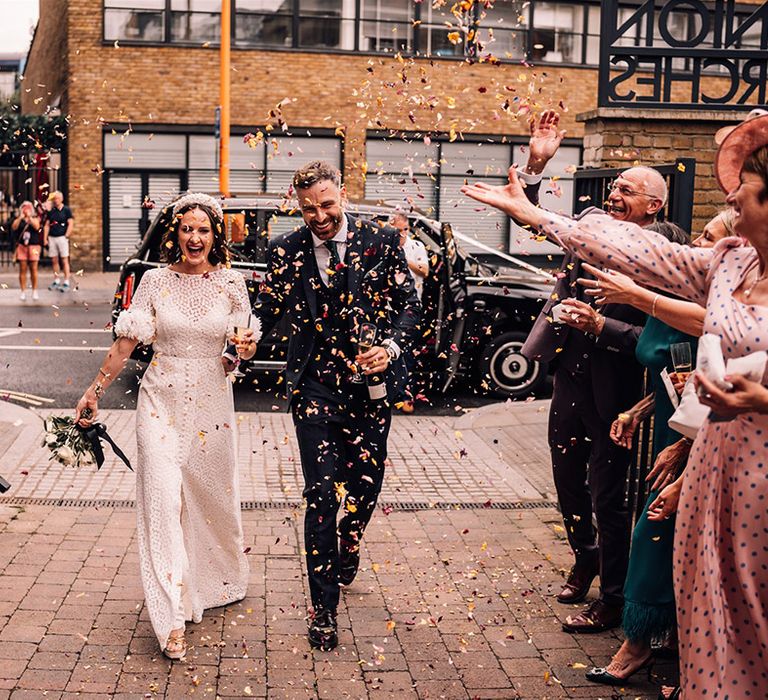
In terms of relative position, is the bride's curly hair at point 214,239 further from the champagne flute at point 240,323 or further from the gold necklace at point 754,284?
the gold necklace at point 754,284

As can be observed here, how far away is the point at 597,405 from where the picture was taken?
18.2 ft

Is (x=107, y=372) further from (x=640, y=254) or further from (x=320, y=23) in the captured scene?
(x=320, y=23)

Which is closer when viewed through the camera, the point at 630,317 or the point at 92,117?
the point at 630,317

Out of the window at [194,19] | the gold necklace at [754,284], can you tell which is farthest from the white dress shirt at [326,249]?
the window at [194,19]

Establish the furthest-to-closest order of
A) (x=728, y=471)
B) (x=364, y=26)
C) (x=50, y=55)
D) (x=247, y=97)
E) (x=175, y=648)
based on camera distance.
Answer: (x=50, y=55), (x=364, y=26), (x=247, y=97), (x=175, y=648), (x=728, y=471)

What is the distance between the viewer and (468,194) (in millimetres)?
3947

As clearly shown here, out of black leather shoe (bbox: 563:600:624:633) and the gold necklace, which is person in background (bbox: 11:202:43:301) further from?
the gold necklace

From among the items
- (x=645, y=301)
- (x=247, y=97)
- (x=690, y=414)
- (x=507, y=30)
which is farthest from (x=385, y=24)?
(x=690, y=414)

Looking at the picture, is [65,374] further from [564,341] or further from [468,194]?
[468,194]

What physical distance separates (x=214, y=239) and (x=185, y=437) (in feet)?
3.17

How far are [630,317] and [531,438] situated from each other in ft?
14.9

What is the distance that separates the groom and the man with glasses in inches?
30.9

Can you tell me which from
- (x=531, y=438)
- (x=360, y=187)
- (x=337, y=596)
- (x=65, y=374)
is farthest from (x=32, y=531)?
(x=360, y=187)

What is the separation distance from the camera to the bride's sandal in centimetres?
501
